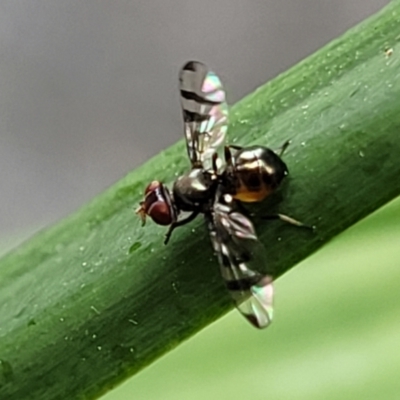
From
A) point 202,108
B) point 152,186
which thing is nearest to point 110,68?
point 202,108

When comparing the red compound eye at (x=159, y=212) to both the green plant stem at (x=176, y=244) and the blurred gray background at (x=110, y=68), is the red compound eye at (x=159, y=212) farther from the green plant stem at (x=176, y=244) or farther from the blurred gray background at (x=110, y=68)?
the blurred gray background at (x=110, y=68)

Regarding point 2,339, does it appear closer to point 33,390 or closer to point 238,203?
point 33,390

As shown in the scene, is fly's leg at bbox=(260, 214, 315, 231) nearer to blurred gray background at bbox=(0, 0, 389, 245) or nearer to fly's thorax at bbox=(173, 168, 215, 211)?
fly's thorax at bbox=(173, 168, 215, 211)

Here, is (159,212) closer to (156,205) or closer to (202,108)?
(156,205)

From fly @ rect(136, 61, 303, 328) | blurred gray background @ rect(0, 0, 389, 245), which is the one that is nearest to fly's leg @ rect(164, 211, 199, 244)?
fly @ rect(136, 61, 303, 328)

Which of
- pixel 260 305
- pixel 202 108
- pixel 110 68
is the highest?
pixel 110 68

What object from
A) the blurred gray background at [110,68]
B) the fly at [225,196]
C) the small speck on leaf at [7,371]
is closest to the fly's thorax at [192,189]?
the fly at [225,196]

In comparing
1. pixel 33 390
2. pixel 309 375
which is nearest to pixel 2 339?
pixel 33 390
